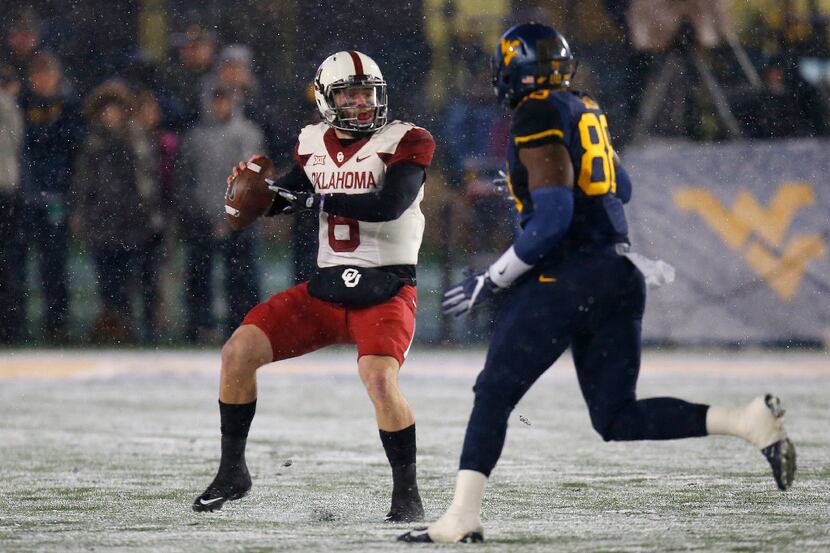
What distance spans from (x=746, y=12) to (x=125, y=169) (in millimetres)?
4696

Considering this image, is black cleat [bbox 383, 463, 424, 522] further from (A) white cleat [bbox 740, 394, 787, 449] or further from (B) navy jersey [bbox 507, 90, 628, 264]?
(A) white cleat [bbox 740, 394, 787, 449]

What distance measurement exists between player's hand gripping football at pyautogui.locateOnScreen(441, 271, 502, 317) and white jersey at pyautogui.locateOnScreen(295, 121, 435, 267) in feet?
2.48

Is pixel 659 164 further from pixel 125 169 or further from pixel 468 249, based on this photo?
pixel 125 169

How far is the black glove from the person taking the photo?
5.68 meters

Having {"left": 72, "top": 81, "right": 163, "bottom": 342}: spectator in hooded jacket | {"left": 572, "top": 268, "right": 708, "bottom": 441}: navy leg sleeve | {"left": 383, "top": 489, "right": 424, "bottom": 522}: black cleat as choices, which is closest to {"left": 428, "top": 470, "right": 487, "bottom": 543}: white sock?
{"left": 572, "top": 268, "right": 708, "bottom": 441}: navy leg sleeve

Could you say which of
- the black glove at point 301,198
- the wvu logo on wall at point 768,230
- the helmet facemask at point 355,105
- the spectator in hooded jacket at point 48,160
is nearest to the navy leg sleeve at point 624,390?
the black glove at point 301,198

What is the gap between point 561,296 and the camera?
4887 millimetres

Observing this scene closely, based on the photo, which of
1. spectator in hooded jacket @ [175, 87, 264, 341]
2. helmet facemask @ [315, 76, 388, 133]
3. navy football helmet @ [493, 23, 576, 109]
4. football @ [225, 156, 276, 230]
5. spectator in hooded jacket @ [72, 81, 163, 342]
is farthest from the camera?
spectator in hooded jacket @ [72, 81, 163, 342]

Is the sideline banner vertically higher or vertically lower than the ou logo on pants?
higher

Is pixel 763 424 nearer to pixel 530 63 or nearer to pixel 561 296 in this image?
pixel 561 296

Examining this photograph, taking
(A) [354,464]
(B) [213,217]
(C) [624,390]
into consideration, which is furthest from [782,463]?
Result: (B) [213,217]

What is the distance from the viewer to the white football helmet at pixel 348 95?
19.1 ft

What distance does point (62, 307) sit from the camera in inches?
498

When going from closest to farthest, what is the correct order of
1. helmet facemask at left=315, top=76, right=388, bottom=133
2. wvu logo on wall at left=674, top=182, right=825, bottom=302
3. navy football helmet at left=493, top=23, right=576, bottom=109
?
navy football helmet at left=493, top=23, right=576, bottom=109, helmet facemask at left=315, top=76, right=388, bottom=133, wvu logo on wall at left=674, top=182, right=825, bottom=302
